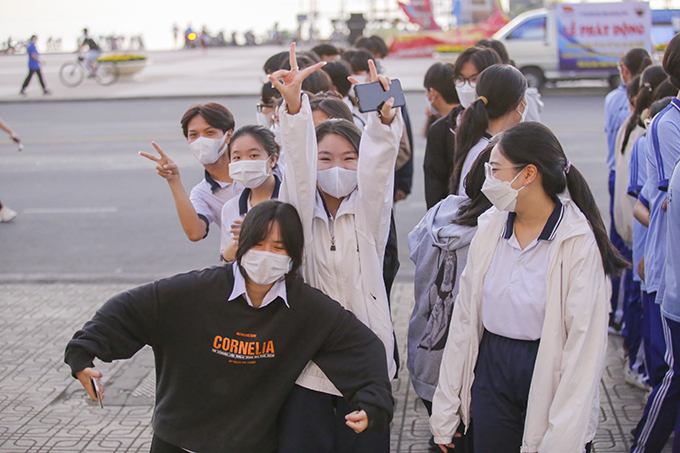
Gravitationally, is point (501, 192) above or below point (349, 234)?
above

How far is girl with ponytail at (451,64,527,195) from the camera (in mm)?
3799

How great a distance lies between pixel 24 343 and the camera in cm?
551

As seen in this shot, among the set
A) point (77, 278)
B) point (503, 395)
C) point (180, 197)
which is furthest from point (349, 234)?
point (77, 278)

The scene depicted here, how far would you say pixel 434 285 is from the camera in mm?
3236

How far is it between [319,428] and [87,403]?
2362 mm

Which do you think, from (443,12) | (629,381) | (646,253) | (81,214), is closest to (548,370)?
(646,253)

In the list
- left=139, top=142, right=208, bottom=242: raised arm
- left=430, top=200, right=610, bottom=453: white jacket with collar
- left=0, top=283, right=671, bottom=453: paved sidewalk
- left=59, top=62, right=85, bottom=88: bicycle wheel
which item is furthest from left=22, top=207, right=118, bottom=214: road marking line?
left=59, top=62, right=85, bottom=88: bicycle wheel

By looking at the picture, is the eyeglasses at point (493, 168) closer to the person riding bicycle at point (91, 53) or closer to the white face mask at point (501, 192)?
the white face mask at point (501, 192)

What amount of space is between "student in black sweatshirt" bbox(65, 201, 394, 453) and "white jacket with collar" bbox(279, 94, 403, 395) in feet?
0.49

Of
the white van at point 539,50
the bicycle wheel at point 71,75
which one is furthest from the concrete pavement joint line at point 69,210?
the bicycle wheel at point 71,75

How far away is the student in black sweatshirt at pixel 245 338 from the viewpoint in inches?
110

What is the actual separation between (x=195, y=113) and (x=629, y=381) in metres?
3.08

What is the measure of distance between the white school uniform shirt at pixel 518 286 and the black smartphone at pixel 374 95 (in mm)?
664

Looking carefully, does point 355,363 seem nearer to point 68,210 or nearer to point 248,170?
point 248,170
